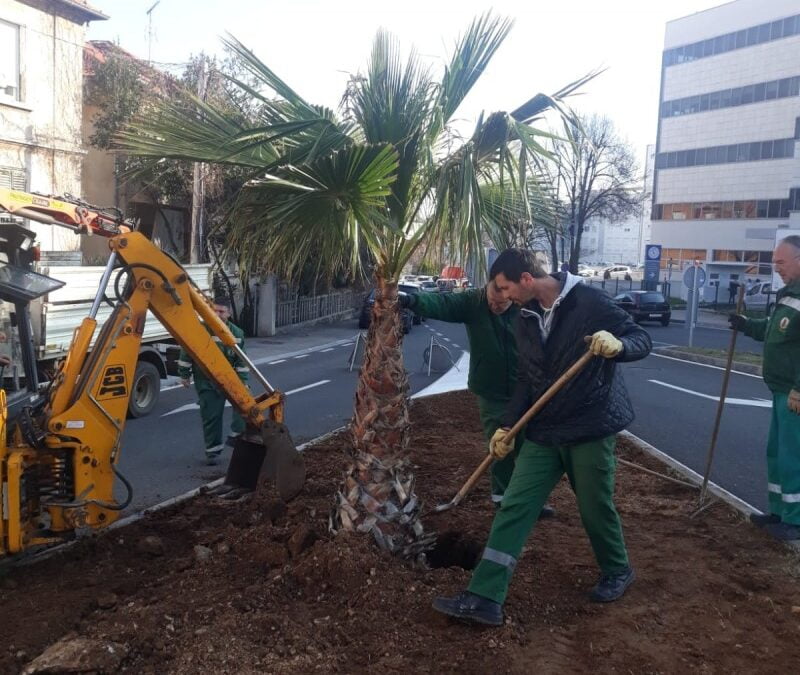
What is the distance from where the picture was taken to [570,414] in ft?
13.0

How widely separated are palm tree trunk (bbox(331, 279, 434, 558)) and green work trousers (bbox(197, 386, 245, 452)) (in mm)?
3548

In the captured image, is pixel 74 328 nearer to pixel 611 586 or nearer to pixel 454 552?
pixel 454 552

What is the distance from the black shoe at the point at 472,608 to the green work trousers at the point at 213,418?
4423 millimetres

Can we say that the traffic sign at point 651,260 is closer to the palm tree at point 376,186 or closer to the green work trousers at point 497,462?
the green work trousers at point 497,462

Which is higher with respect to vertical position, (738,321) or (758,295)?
(738,321)

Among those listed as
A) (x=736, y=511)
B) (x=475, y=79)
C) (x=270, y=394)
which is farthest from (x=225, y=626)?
(x=736, y=511)

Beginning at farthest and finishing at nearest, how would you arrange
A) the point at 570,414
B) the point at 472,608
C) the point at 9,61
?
1. the point at 9,61
2. the point at 570,414
3. the point at 472,608

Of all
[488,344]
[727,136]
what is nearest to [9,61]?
[488,344]

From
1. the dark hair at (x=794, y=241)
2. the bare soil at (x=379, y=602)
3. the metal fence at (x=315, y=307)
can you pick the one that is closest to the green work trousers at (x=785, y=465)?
the bare soil at (x=379, y=602)

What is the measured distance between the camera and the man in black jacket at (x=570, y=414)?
3916 millimetres

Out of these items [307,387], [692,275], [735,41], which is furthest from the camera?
[735,41]

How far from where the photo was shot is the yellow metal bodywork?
4.53m

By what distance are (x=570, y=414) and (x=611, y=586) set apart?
941 mm

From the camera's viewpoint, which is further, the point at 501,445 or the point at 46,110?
the point at 46,110
